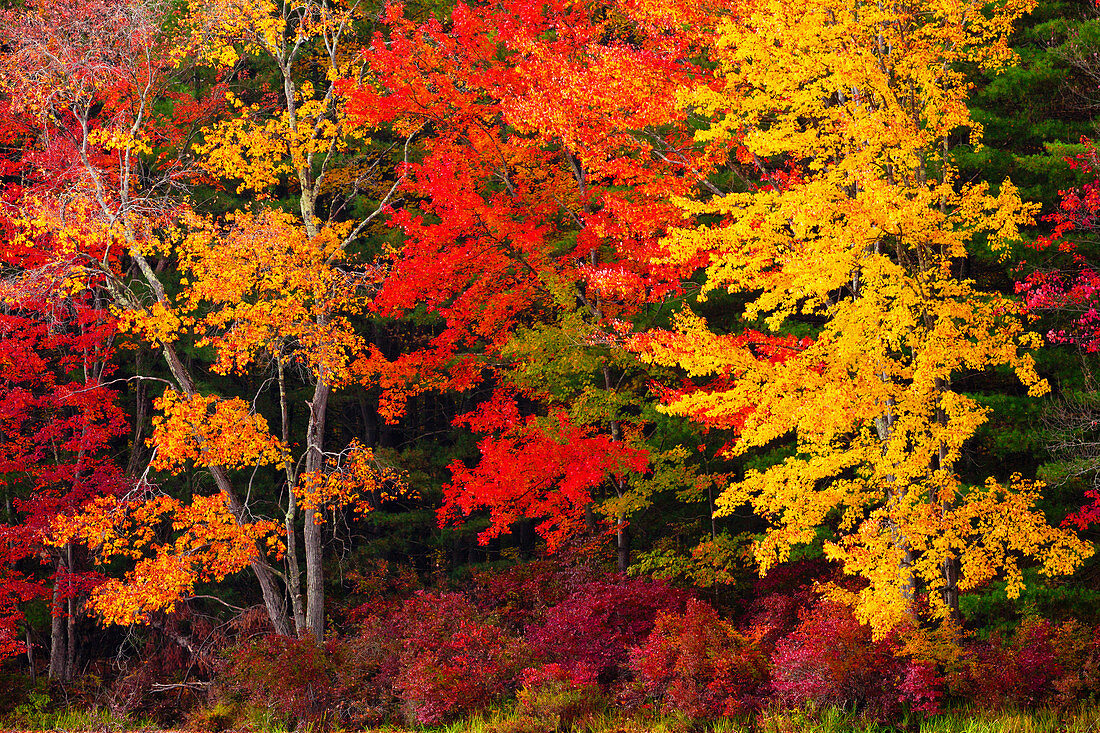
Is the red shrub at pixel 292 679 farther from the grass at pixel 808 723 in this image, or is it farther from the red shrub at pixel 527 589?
the red shrub at pixel 527 589

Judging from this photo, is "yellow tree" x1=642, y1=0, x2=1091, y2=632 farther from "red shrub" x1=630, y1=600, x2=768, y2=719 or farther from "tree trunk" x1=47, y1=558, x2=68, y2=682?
"tree trunk" x1=47, y1=558, x2=68, y2=682

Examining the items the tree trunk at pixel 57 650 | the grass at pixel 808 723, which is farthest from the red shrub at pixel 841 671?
the tree trunk at pixel 57 650

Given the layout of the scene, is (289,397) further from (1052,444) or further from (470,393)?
(1052,444)

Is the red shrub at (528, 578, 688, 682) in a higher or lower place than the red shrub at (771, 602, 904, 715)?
lower

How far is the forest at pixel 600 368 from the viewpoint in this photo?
476 inches

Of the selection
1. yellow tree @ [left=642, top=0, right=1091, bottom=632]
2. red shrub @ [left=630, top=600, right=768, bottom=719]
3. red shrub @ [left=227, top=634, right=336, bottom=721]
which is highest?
yellow tree @ [left=642, top=0, right=1091, bottom=632]

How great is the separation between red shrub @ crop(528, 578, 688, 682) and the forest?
8 cm

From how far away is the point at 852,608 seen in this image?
13.6 m

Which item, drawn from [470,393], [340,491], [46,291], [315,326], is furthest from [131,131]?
[470,393]

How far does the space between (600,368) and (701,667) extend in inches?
300

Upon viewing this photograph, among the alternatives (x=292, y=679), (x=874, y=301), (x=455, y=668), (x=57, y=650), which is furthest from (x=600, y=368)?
(x=57, y=650)

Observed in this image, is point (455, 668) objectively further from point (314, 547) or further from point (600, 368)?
point (600, 368)

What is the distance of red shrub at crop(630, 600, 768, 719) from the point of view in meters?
12.3

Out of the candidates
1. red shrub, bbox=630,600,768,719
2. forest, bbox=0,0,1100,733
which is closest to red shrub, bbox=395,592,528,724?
forest, bbox=0,0,1100,733
